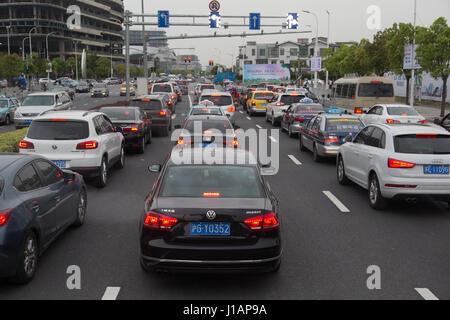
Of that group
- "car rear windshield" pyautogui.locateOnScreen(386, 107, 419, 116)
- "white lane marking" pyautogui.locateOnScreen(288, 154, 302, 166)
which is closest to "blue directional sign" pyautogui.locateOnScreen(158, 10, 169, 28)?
"car rear windshield" pyautogui.locateOnScreen(386, 107, 419, 116)

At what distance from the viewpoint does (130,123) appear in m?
16.4

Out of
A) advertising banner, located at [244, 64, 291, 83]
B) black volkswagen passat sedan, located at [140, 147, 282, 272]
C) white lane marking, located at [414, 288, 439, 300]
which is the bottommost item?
white lane marking, located at [414, 288, 439, 300]

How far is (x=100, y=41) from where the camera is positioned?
5620 inches

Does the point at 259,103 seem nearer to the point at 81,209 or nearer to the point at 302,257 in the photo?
the point at 81,209

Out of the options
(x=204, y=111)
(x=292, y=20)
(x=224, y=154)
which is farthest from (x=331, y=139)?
(x=292, y=20)

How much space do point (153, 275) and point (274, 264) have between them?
158 centimetres

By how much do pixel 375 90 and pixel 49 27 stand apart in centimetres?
9801

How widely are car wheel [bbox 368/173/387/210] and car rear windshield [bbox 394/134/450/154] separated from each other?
2.53 feet

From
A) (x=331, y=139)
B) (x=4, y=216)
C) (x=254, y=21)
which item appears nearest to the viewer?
(x=4, y=216)

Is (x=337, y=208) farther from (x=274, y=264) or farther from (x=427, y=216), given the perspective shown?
(x=274, y=264)

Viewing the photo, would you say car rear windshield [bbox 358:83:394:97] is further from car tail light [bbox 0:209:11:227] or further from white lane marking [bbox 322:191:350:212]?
car tail light [bbox 0:209:11:227]

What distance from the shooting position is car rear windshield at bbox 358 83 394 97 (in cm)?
3225

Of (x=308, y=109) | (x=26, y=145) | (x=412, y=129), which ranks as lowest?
(x=26, y=145)

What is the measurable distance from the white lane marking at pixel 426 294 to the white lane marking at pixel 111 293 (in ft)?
11.1
